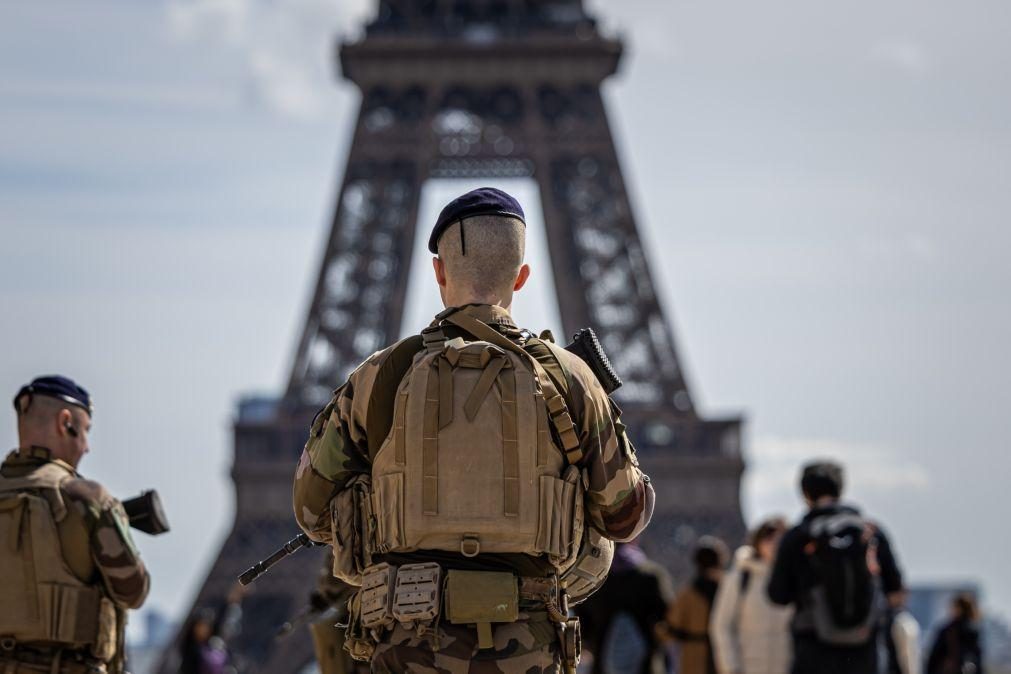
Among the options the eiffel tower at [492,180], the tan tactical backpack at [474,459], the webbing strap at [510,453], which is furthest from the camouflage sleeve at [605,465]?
the eiffel tower at [492,180]

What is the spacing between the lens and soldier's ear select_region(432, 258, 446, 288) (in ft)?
24.6

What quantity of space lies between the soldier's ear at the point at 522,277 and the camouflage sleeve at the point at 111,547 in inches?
126

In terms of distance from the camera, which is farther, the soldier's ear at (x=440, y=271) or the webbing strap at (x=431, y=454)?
the soldier's ear at (x=440, y=271)

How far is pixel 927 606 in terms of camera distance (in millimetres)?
138875

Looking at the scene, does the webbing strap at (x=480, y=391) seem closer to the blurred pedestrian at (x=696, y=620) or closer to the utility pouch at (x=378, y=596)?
the utility pouch at (x=378, y=596)

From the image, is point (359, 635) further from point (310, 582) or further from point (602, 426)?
point (310, 582)

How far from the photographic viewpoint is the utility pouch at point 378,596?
23.1 feet

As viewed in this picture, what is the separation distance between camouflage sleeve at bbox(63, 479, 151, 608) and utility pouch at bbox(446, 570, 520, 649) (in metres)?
3.34

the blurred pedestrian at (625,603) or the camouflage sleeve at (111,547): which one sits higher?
the blurred pedestrian at (625,603)

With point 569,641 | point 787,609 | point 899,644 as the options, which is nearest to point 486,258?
point 569,641

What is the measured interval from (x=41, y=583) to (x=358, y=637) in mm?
3064

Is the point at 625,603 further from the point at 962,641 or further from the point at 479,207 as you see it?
the point at 479,207

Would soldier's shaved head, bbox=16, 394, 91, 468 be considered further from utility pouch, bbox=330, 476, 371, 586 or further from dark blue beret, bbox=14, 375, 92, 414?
utility pouch, bbox=330, 476, 371, 586

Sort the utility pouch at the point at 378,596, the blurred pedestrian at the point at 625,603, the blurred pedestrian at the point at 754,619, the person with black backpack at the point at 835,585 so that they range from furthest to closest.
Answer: the blurred pedestrian at the point at 625,603 → the blurred pedestrian at the point at 754,619 → the person with black backpack at the point at 835,585 → the utility pouch at the point at 378,596
